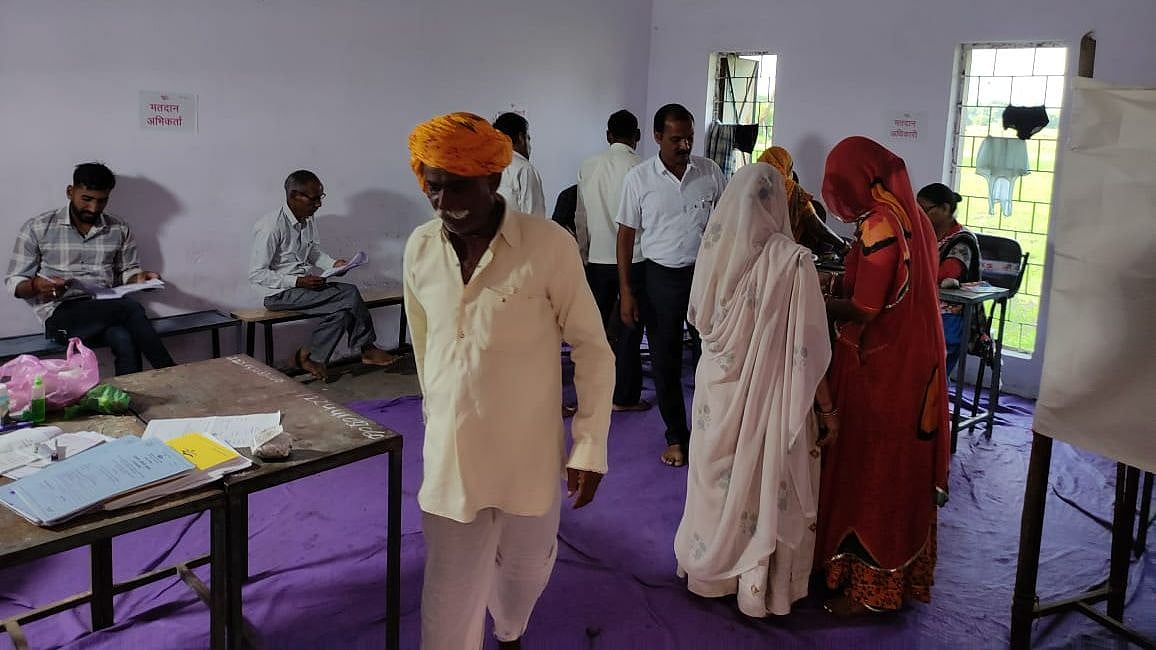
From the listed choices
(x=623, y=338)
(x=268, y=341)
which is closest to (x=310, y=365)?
(x=268, y=341)

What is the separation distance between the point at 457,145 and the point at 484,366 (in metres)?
0.45

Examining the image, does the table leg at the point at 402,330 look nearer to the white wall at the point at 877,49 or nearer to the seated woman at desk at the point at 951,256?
the white wall at the point at 877,49

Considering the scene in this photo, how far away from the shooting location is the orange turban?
1693 millimetres

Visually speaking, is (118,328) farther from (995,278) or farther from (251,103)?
(995,278)

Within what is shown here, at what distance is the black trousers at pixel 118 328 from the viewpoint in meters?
4.18

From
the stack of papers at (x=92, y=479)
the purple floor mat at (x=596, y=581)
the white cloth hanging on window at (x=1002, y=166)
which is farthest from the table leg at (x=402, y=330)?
the stack of papers at (x=92, y=479)

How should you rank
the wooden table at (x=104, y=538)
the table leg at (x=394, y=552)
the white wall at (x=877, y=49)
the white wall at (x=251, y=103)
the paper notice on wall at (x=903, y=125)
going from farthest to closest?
the paper notice on wall at (x=903, y=125)
the white wall at (x=877, y=49)
the white wall at (x=251, y=103)
the table leg at (x=394, y=552)
the wooden table at (x=104, y=538)

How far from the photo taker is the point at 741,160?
654 cm

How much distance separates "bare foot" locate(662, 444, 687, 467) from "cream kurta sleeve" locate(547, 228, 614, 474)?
201 cm

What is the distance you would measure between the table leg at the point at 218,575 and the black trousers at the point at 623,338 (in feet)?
8.74

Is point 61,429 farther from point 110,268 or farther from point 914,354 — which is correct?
point 110,268

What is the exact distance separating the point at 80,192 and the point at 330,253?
149cm

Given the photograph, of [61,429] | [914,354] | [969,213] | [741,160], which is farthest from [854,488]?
[741,160]

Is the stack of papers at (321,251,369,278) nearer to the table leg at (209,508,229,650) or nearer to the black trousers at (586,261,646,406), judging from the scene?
the black trousers at (586,261,646,406)
